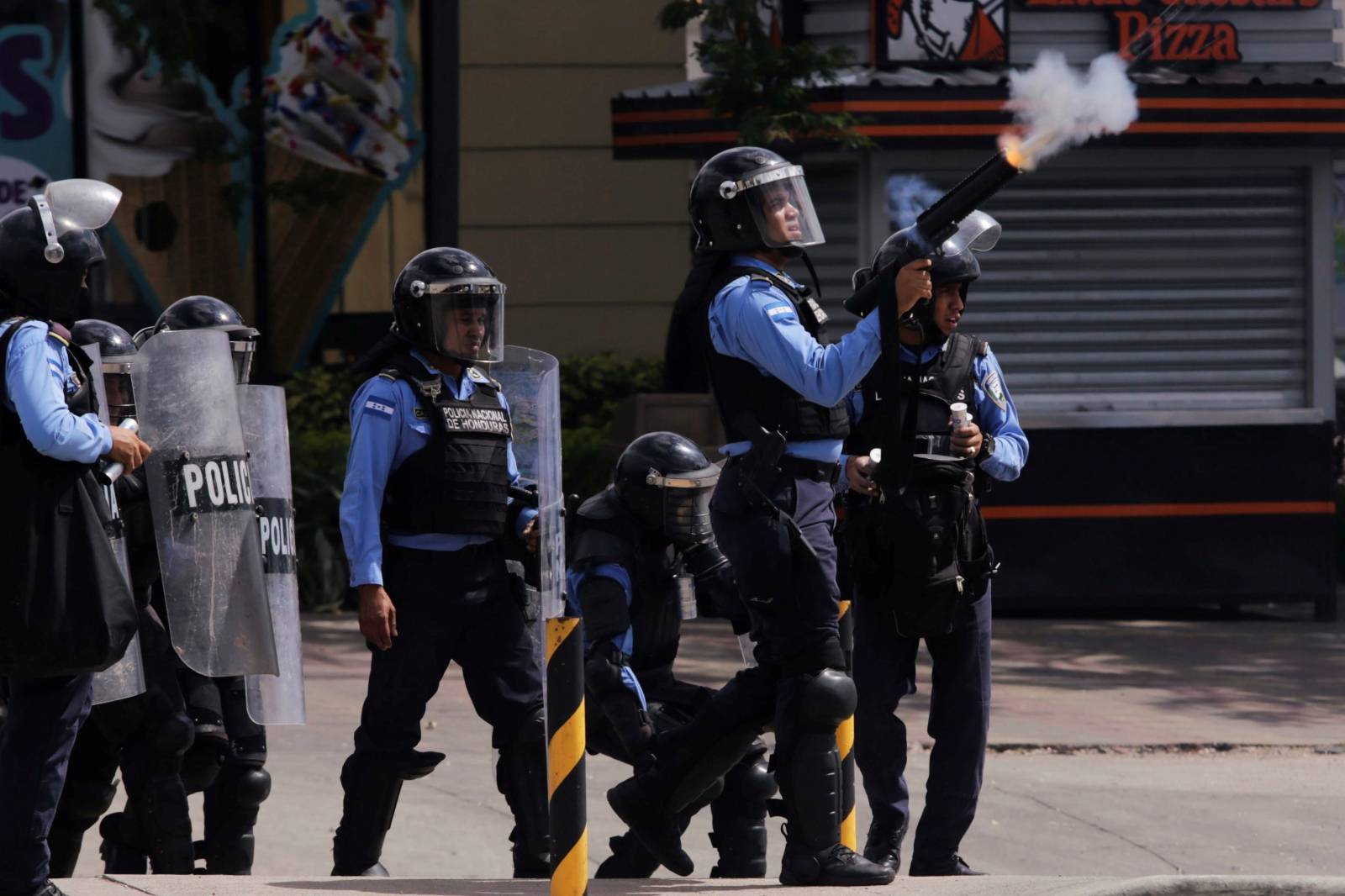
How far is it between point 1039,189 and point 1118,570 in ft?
7.53

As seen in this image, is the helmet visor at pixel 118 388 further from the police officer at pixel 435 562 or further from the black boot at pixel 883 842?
the black boot at pixel 883 842

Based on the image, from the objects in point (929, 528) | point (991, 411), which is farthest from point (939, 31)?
point (929, 528)

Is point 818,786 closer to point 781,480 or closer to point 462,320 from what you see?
point 781,480

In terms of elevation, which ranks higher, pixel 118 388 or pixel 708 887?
pixel 118 388

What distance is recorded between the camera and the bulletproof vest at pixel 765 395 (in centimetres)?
523

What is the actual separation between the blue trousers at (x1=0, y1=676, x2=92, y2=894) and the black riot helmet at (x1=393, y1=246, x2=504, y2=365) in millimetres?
1520

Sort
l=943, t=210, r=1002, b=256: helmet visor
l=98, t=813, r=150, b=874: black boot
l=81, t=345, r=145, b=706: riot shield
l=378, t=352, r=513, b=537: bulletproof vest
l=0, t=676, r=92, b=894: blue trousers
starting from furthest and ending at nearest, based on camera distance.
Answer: l=98, t=813, r=150, b=874: black boot < l=378, t=352, r=513, b=537: bulletproof vest < l=943, t=210, r=1002, b=256: helmet visor < l=81, t=345, r=145, b=706: riot shield < l=0, t=676, r=92, b=894: blue trousers

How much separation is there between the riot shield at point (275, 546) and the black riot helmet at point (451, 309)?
0.54 meters

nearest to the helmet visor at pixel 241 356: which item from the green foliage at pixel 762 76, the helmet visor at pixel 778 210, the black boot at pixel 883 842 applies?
the helmet visor at pixel 778 210

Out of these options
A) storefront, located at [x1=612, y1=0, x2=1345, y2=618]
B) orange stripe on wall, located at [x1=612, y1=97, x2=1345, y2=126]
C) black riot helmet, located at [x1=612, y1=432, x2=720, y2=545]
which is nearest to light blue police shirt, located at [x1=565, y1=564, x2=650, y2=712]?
black riot helmet, located at [x1=612, y1=432, x2=720, y2=545]

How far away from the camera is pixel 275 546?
6055mm

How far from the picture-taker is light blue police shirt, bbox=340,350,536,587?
571cm

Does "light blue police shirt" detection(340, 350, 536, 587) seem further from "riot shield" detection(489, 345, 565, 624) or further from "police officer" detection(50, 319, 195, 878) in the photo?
"police officer" detection(50, 319, 195, 878)

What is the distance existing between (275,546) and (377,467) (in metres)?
0.50
